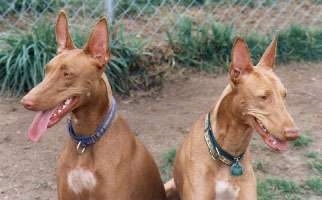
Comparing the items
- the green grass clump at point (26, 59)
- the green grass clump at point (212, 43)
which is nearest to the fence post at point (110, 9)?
the green grass clump at point (212, 43)

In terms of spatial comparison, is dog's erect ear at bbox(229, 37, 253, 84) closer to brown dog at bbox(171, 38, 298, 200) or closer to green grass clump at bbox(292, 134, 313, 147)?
brown dog at bbox(171, 38, 298, 200)

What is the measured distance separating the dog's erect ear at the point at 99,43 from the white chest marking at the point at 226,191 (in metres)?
0.93

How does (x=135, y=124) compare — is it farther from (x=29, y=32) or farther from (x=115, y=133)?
(x=115, y=133)

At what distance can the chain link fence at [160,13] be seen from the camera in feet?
26.7

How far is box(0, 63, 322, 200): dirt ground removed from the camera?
232 inches

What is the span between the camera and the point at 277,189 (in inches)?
224

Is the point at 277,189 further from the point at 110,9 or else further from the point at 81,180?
the point at 110,9

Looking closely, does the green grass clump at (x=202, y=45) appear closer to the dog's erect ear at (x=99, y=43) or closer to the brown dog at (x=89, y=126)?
the brown dog at (x=89, y=126)

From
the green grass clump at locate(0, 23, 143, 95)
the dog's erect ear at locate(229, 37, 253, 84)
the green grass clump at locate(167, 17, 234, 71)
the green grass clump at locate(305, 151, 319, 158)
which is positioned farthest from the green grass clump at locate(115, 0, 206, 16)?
the dog's erect ear at locate(229, 37, 253, 84)

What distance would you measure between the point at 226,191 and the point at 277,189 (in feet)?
4.20

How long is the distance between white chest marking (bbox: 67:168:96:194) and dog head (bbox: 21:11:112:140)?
0.41 meters

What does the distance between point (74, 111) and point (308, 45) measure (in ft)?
14.7

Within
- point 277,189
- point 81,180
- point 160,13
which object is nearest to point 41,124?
point 81,180

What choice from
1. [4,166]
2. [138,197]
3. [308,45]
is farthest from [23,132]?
[308,45]
